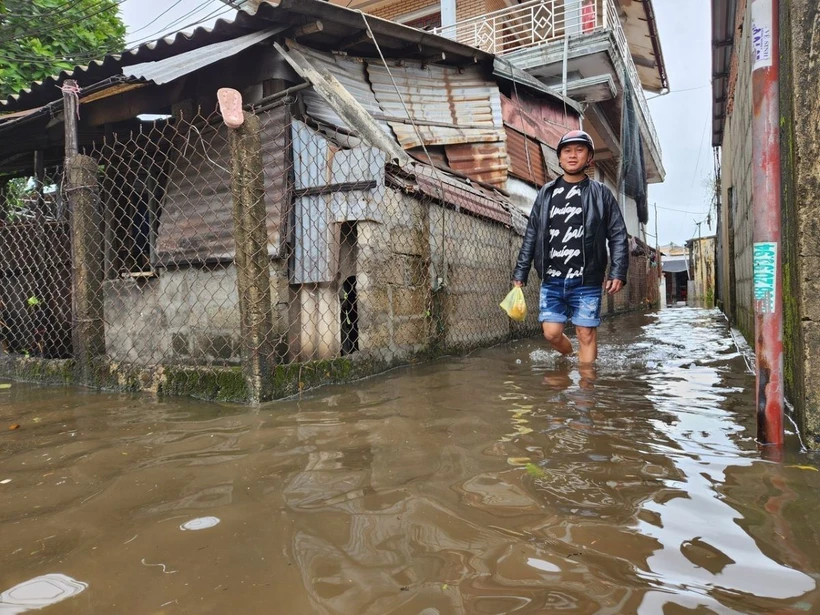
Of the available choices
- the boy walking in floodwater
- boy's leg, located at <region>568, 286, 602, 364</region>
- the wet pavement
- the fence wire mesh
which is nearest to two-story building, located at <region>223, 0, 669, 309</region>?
the fence wire mesh

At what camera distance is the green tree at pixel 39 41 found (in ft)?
24.1

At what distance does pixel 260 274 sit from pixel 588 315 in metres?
2.28

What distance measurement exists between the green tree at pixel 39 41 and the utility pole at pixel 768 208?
8.50m

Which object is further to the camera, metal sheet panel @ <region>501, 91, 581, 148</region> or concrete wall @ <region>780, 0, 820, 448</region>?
metal sheet panel @ <region>501, 91, 581, 148</region>

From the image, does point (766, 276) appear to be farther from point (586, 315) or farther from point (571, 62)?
point (571, 62)

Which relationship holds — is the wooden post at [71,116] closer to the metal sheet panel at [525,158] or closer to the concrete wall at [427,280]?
the concrete wall at [427,280]

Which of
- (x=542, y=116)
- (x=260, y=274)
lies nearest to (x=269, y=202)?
(x=260, y=274)

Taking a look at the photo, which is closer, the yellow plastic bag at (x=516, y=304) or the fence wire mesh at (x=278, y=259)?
the fence wire mesh at (x=278, y=259)

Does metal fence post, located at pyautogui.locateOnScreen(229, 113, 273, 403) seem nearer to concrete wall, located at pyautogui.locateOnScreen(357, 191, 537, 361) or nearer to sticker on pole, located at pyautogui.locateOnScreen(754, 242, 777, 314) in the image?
concrete wall, located at pyautogui.locateOnScreen(357, 191, 537, 361)

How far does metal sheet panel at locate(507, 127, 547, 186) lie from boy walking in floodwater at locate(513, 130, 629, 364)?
426 centimetres

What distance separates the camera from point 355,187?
3.96 meters

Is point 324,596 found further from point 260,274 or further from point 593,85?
point 593,85

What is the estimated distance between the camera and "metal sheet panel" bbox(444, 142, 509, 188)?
24.2 feet

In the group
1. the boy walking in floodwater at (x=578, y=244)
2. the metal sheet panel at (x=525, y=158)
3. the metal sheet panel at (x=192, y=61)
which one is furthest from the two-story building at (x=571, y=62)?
the boy walking in floodwater at (x=578, y=244)
